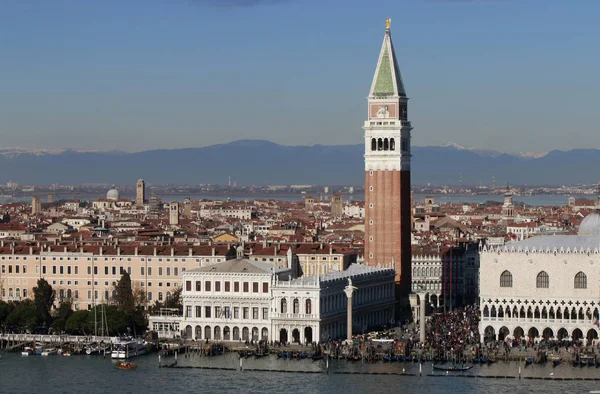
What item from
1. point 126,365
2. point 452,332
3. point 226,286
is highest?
point 226,286

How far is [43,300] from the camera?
168 ft

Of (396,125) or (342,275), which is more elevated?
(396,125)

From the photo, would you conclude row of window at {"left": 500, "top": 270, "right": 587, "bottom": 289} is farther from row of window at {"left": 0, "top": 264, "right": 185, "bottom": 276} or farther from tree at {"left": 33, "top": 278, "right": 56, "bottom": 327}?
tree at {"left": 33, "top": 278, "right": 56, "bottom": 327}

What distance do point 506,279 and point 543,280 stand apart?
113 cm

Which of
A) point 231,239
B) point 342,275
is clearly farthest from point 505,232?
point 342,275

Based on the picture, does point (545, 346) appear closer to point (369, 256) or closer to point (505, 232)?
point (369, 256)

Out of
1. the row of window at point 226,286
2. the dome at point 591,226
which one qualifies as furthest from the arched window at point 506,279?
the row of window at point 226,286

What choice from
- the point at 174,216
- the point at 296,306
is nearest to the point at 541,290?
the point at 296,306

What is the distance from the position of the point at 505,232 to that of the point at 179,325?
4400cm

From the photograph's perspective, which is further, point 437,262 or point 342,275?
point 437,262

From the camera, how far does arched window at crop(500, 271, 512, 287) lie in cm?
4709

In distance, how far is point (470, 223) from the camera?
103688 millimetres

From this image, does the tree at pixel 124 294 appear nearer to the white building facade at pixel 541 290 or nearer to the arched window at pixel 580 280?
the white building facade at pixel 541 290

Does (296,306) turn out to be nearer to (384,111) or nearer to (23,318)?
(23,318)
